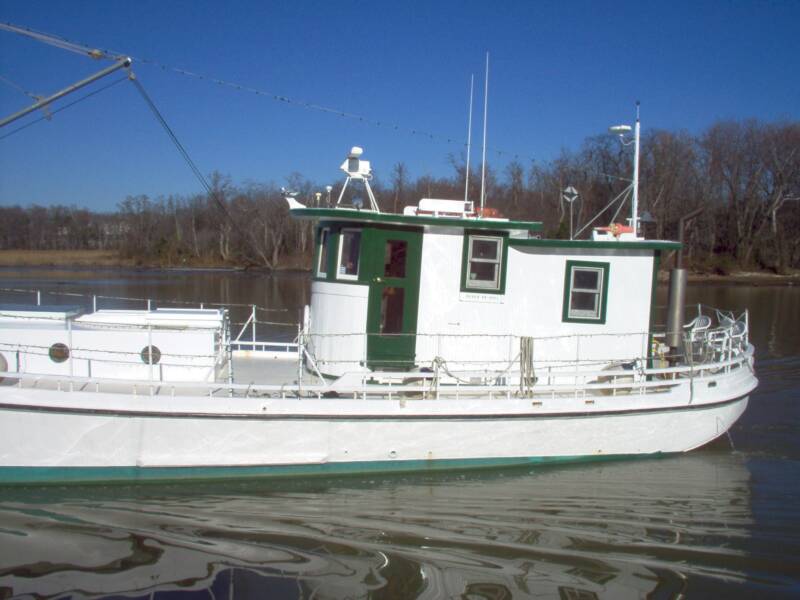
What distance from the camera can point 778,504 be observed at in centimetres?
752

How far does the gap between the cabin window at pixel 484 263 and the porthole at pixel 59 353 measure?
522 centimetres

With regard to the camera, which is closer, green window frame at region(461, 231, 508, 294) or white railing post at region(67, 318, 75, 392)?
white railing post at region(67, 318, 75, 392)

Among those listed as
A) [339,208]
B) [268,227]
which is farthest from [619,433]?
[268,227]

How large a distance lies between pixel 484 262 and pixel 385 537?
409cm

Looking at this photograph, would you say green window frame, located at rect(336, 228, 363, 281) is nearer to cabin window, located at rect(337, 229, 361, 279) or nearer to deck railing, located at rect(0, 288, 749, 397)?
cabin window, located at rect(337, 229, 361, 279)

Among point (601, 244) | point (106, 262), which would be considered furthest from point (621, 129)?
point (106, 262)

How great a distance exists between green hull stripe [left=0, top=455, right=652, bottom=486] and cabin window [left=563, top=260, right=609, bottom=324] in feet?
6.92

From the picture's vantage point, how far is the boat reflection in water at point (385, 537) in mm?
5594

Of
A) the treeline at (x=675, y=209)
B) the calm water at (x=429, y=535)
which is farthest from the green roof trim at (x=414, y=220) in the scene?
the treeline at (x=675, y=209)

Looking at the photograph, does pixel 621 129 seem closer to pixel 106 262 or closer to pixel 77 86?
pixel 77 86

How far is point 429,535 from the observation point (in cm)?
649

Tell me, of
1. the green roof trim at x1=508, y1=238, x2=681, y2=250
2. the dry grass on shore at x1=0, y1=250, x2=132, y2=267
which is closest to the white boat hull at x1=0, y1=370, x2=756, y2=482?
the green roof trim at x1=508, y1=238, x2=681, y2=250

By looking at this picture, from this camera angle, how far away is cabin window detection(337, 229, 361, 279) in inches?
349

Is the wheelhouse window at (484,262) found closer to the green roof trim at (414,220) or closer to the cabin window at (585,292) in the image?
the green roof trim at (414,220)
